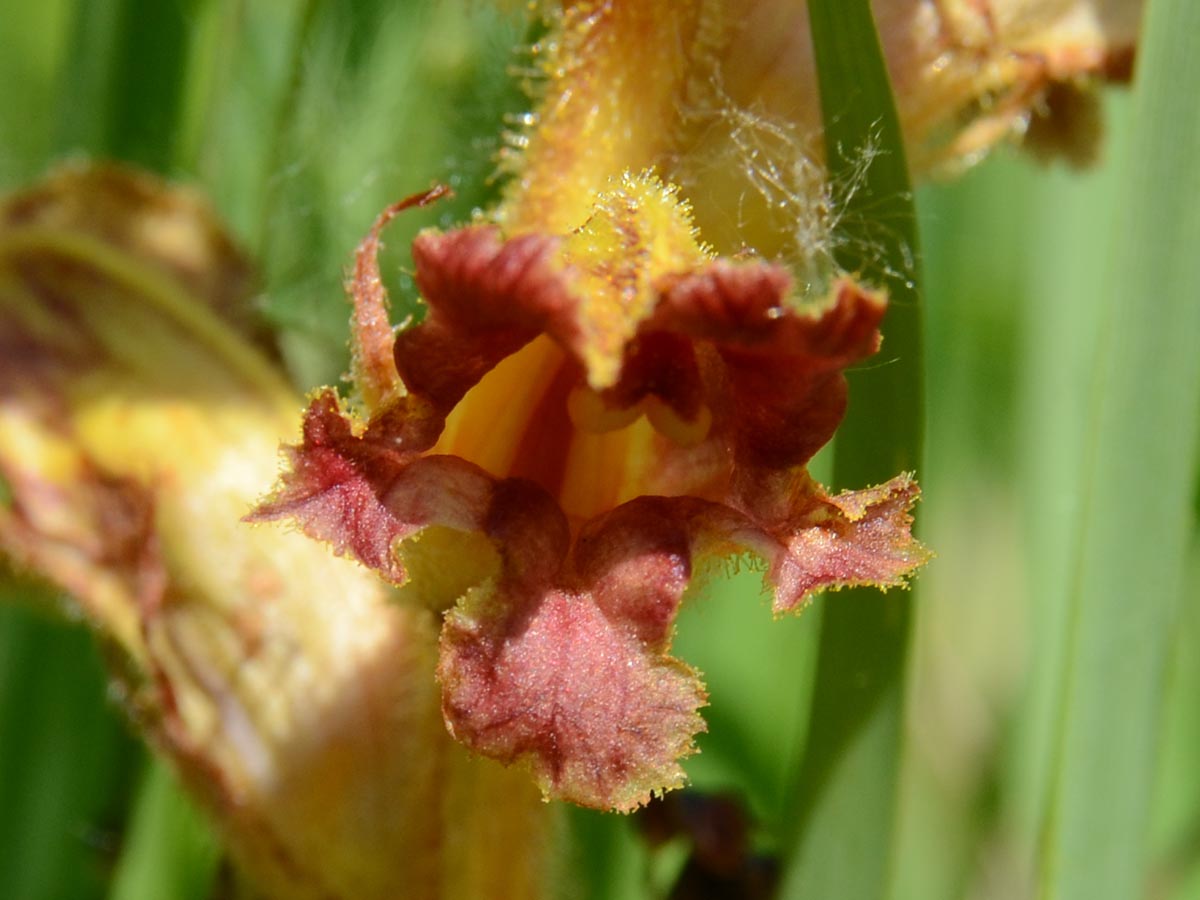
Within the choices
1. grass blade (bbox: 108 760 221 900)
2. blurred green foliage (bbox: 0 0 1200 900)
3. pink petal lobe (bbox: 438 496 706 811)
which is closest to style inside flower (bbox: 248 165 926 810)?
pink petal lobe (bbox: 438 496 706 811)

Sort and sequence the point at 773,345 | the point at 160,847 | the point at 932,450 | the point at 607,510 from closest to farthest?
the point at 773,345, the point at 607,510, the point at 160,847, the point at 932,450

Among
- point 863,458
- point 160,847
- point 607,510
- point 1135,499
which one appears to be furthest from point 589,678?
point 160,847

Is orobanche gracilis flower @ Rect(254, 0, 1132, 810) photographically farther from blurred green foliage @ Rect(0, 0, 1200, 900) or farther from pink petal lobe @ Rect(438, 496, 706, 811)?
blurred green foliage @ Rect(0, 0, 1200, 900)

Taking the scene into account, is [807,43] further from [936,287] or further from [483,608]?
[936,287]

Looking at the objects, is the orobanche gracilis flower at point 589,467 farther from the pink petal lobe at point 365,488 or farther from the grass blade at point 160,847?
the grass blade at point 160,847

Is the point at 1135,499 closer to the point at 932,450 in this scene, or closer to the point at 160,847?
the point at 932,450

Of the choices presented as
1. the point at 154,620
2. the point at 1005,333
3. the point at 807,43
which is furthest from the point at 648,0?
the point at 1005,333
